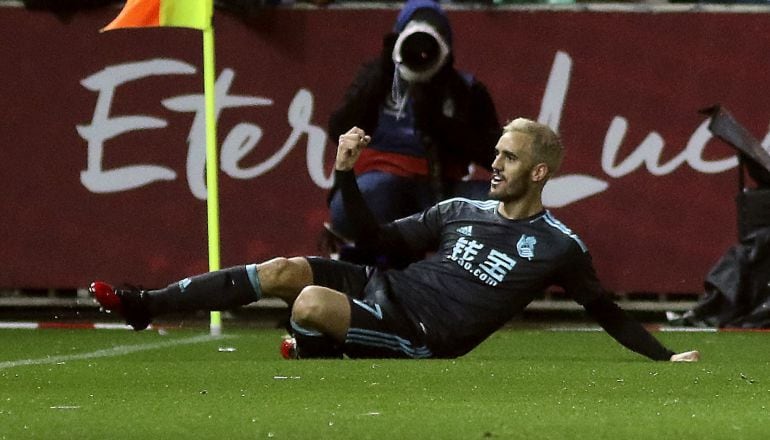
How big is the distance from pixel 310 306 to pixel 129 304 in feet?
2.59

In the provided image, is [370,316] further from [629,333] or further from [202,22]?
[202,22]

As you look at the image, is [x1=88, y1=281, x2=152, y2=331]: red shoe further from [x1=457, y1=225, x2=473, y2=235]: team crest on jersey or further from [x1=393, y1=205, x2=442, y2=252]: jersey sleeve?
[x1=457, y1=225, x2=473, y2=235]: team crest on jersey

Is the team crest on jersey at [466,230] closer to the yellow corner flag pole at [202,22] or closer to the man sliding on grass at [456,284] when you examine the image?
the man sliding on grass at [456,284]

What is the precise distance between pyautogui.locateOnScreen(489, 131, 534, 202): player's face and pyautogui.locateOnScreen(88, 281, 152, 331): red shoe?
4.88ft

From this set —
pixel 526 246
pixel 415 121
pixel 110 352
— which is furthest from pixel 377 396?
pixel 415 121

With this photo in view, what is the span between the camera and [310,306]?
7.51 meters

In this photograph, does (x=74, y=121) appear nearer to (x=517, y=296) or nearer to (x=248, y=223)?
(x=248, y=223)

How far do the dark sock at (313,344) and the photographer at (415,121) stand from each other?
214 centimetres

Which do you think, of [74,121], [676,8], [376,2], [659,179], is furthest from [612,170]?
[74,121]

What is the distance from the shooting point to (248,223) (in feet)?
37.9

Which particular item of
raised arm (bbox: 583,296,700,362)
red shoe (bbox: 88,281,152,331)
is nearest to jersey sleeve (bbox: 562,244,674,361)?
raised arm (bbox: 583,296,700,362)

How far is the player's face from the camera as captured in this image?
25.8ft

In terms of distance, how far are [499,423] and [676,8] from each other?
6.37 m

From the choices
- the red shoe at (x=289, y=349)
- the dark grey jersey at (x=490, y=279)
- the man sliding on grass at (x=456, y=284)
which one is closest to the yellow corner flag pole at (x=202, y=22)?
the red shoe at (x=289, y=349)
